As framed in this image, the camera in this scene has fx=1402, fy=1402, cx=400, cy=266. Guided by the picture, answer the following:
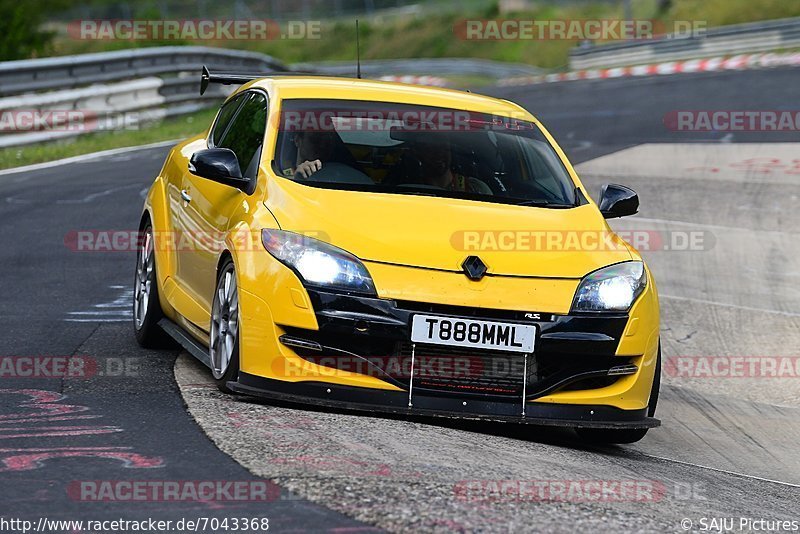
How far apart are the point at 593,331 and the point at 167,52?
18.4 m

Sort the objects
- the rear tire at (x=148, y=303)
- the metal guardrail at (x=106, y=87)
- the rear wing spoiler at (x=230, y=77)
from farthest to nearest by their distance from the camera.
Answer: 1. the metal guardrail at (x=106, y=87)
2. the rear wing spoiler at (x=230, y=77)
3. the rear tire at (x=148, y=303)

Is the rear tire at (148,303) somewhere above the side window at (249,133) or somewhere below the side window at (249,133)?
below

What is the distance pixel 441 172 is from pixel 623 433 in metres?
1.64

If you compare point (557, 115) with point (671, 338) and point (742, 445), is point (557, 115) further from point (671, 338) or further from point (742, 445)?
point (742, 445)

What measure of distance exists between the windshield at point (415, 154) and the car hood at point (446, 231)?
0.70ft

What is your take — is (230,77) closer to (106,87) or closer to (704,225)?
(704,225)

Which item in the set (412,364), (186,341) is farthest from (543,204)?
(186,341)

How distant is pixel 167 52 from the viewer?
23672 mm
